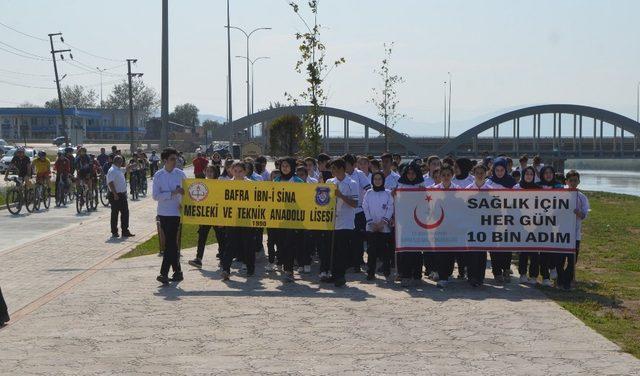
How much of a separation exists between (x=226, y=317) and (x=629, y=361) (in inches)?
179

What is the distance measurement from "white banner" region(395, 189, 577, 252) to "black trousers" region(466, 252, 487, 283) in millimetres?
106

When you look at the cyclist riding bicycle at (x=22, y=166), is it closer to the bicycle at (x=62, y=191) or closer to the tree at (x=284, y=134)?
the bicycle at (x=62, y=191)

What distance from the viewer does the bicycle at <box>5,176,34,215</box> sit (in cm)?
2795

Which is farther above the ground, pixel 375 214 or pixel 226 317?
pixel 375 214

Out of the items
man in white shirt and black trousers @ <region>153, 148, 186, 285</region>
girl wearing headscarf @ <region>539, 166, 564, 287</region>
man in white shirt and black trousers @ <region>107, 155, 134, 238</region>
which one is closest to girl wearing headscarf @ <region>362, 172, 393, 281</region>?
girl wearing headscarf @ <region>539, 166, 564, 287</region>

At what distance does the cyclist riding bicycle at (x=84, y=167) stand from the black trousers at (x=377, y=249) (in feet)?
55.1

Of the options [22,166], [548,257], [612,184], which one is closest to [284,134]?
[612,184]

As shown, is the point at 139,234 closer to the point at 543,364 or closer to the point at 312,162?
the point at 312,162

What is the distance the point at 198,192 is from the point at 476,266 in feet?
14.0

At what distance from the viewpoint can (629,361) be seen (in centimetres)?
895

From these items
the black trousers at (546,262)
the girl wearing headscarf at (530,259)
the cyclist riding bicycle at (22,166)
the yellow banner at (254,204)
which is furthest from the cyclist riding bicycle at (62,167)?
the black trousers at (546,262)

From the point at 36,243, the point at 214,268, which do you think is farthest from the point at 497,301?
the point at 36,243

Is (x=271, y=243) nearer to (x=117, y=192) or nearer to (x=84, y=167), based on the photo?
(x=117, y=192)

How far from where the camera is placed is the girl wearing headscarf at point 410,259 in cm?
1384
